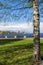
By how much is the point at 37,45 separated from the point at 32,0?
6.97ft

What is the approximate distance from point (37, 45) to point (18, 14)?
171 cm

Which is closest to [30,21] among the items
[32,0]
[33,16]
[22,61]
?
[33,16]

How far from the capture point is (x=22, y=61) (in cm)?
1078

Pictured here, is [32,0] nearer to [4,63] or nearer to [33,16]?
[33,16]

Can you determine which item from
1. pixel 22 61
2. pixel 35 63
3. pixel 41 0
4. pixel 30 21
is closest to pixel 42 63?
pixel 35 63

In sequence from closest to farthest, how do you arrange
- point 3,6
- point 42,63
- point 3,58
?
point 42,63 < point 3,6 < point 3,58

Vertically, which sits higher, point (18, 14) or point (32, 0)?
point (32, 0)

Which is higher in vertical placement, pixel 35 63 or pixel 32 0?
pixel 32 0

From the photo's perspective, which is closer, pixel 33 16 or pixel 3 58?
pixel 33 16

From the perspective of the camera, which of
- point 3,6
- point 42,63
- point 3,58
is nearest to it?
point 42,63

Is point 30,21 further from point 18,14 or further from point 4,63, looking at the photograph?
point 4,63

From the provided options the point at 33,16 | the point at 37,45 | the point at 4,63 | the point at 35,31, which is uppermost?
the point at 33,16

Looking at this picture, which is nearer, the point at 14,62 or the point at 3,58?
the point at 14,62

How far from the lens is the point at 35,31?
1062 cm
